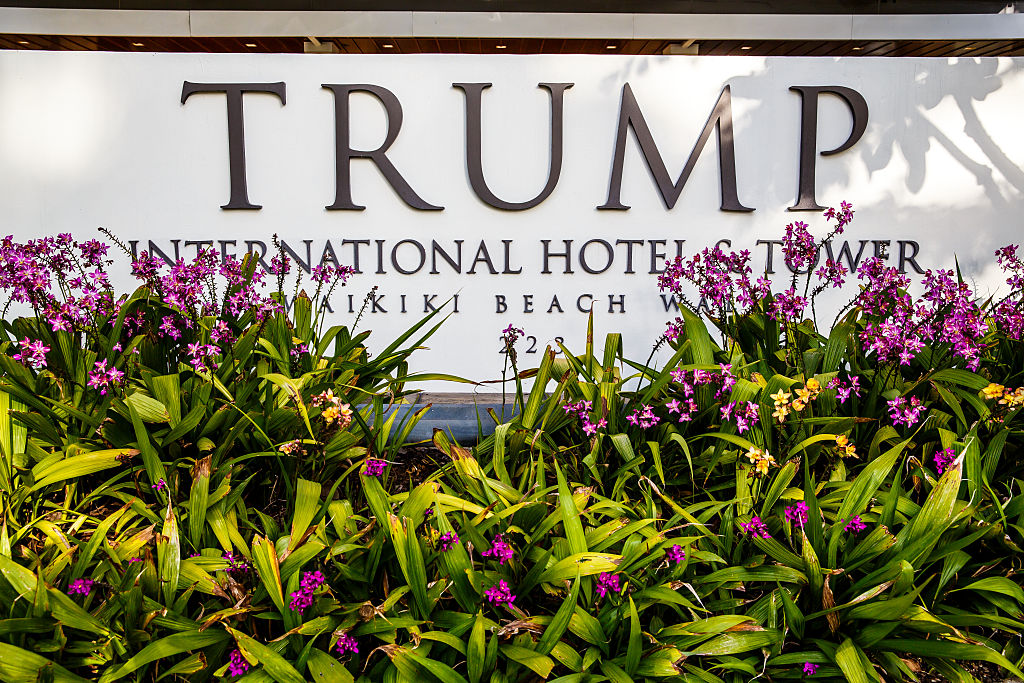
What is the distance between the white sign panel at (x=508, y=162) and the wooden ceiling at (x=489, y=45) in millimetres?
3351

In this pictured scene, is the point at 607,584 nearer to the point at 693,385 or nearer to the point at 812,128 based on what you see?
the point at 693,385

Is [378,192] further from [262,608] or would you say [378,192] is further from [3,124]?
[262,608]

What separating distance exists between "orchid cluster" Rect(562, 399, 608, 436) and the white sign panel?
1.24 metres

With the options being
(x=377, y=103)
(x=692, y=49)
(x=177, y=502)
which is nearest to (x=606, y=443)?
(x=177, y=502)

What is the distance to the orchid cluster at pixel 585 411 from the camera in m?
2.09

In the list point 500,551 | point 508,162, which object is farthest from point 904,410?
point 508,162

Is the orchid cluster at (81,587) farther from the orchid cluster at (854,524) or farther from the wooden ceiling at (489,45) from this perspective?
the wooden ceiling at (489,45)

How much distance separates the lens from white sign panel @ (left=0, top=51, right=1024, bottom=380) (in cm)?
324

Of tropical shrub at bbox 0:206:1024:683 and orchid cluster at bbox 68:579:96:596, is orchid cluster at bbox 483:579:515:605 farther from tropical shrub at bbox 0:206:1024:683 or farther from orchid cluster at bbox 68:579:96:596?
orchid cluster at bbox 68:579:96:596

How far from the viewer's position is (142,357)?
2.24 meters

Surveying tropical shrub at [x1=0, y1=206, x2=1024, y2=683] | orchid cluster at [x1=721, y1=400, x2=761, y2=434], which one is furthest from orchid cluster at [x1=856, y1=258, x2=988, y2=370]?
orchid cluster at [x1=721, y1=400, x2=761, y2=434]

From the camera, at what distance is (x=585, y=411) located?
2.16 metres

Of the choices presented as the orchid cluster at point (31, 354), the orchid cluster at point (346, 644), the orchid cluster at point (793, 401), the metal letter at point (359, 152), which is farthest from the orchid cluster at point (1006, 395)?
Result: the orchid cluster at point (31, 354)

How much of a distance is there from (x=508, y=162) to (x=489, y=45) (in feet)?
12.2
